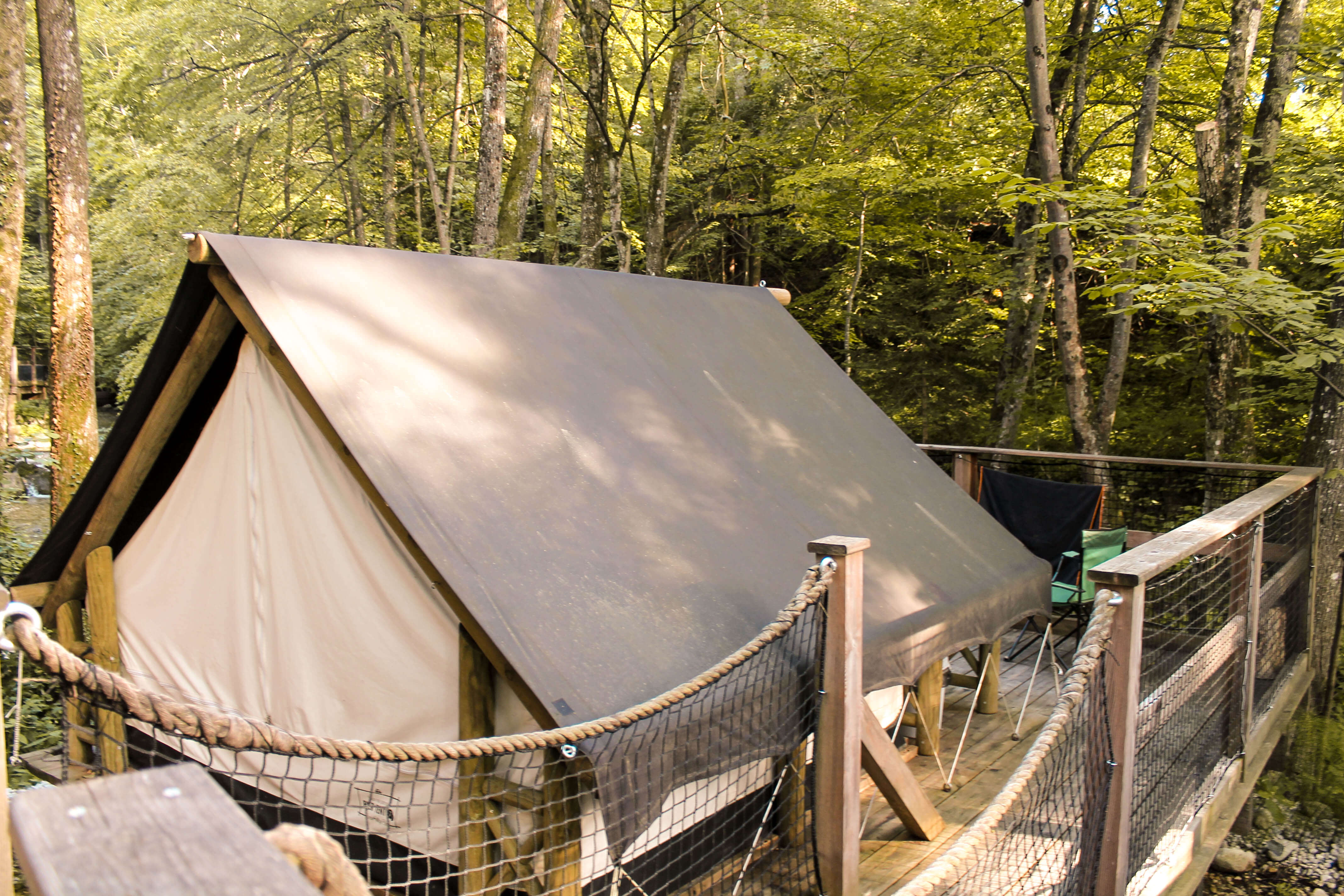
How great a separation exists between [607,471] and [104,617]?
2186 millimetres

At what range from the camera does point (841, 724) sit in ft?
8.41

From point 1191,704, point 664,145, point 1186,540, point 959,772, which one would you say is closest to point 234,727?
point 1186,540

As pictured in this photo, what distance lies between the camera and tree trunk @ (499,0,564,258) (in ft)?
29.5

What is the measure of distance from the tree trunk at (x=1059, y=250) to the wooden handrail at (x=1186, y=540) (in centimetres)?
267

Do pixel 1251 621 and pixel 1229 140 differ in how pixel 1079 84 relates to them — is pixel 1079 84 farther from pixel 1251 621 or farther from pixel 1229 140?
pixel 1251 621

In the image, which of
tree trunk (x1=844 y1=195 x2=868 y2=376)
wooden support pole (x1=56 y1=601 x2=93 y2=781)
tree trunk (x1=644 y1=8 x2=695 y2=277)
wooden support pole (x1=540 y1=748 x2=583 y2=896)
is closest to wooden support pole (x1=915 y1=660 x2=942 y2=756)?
wooden support pole (x1=540 y1=748 x2=583 y2=896)

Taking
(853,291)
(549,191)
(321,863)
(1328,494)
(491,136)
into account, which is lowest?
(1328,494)

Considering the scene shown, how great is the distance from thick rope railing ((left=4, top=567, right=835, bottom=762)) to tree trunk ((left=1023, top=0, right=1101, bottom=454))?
217 inches

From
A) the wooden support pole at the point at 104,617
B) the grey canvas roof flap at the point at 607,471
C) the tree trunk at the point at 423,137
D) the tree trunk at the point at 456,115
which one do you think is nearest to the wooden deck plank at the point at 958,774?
the grey canvas roof flap at the point at 607,471

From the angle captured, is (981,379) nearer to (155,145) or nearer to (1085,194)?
(1085,194)

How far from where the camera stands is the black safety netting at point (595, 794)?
2004mm

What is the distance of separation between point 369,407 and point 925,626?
1.92 m

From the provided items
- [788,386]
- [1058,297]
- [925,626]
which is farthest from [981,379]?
[925,626]

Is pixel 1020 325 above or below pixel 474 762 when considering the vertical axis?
above
